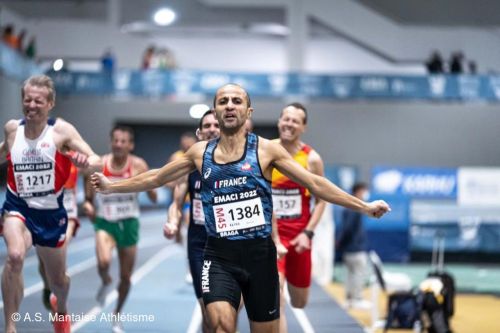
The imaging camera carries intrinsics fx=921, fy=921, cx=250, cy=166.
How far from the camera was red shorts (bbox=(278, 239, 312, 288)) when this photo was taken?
8.09 metres

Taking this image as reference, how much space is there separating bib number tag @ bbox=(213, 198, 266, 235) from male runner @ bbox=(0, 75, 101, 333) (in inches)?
61.7

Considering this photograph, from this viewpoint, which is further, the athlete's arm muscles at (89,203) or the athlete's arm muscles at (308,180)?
the athlete's arm muscles at (89,203)

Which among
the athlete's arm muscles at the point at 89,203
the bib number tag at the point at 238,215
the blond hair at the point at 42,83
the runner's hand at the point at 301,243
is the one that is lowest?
the runner's hand at the point at 301,243

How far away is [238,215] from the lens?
18.7ft

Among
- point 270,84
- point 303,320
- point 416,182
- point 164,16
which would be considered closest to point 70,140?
point 303,320

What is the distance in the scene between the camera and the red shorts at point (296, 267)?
26.6ft

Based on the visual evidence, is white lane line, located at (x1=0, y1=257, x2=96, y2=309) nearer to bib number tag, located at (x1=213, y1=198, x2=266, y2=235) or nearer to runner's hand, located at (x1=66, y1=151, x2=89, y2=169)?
runner's hand, located at (x1=66, y1=151, x2=89, y2=169)

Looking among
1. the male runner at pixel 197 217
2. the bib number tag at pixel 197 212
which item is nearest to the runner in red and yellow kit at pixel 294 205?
the male runner at pixel 197 217

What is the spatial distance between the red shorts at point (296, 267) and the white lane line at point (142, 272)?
255 centimetres

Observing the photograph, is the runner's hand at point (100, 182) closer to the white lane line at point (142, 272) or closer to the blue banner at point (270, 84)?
the white lane line at point (142, 272)

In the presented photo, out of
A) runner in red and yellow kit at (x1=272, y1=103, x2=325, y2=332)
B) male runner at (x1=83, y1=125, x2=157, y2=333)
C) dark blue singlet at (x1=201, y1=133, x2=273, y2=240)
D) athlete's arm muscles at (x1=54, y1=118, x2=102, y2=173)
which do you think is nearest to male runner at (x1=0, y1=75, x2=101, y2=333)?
athlete's arm muscles at (x1=54, y1=118, x2=102, y2=173)

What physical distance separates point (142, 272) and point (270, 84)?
40.0 ft

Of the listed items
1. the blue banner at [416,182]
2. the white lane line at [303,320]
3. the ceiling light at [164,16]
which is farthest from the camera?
the ceiling light at [164,16]

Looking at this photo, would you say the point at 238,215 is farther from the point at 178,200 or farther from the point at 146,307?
the point at 146,307
